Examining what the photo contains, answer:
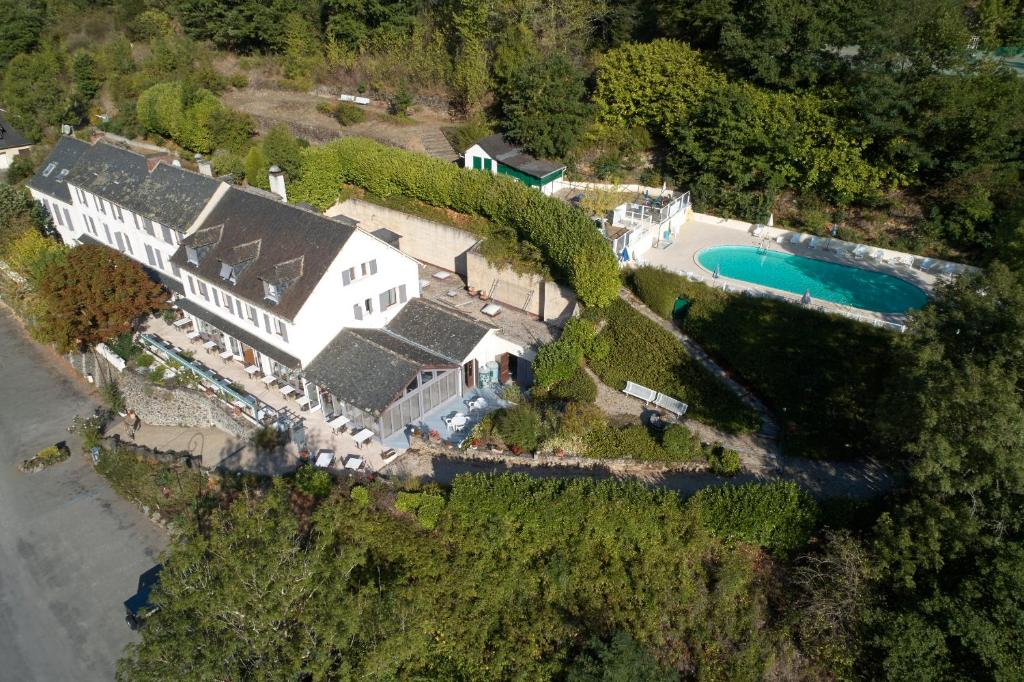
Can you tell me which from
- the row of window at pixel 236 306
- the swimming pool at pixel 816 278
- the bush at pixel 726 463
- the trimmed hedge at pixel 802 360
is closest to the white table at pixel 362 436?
the row of window at pixel 236 306

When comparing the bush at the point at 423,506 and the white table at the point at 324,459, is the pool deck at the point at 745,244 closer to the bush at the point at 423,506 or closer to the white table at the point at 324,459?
the bush at the point at 423,506

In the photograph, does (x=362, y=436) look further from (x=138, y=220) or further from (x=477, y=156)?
(x=477, y=156)

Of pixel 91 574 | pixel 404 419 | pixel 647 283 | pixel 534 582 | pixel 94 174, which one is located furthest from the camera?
pixel 94 174

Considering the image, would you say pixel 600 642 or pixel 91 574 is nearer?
pixel 600 642

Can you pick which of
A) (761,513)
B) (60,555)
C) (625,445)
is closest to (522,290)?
(625,445)

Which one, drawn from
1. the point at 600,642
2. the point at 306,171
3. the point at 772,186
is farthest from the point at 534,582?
the point at 306,171

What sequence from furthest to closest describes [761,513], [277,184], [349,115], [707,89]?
[349,115] < [707,89] < [277,184] < [761,513]

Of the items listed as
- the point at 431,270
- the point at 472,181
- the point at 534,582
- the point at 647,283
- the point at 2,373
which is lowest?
the point at 2,373

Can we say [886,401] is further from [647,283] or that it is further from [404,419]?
[404,419]
